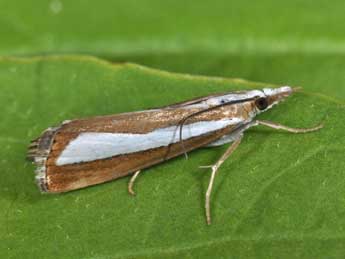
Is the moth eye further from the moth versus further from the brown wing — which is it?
the brown wing

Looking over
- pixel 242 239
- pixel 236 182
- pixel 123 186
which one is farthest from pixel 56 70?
pixel 242 239

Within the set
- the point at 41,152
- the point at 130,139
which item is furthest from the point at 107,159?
the point at 41,152

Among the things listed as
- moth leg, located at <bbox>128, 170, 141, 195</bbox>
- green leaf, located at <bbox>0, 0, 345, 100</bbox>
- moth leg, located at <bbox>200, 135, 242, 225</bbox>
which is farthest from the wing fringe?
green leaf, located at <bbox>0, 0, 345, 100</bbox>

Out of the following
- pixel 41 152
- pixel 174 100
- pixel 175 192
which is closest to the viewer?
pixel 175 192

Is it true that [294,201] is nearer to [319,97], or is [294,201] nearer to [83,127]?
[319,97]

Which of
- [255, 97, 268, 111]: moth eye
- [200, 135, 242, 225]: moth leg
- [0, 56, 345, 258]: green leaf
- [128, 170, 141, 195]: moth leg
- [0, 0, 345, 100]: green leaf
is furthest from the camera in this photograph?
[0, 0, 345, 100]: green leaf

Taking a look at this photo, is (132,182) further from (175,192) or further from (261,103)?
(261,103)

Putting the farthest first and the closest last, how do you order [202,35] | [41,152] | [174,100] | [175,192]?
[202,35] → [174,100] → [41,152] → [175,192]

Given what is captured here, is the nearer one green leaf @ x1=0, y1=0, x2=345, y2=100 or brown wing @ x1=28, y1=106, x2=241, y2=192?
brown wing @ x1=28, y1=106, x2=241, y2=192
